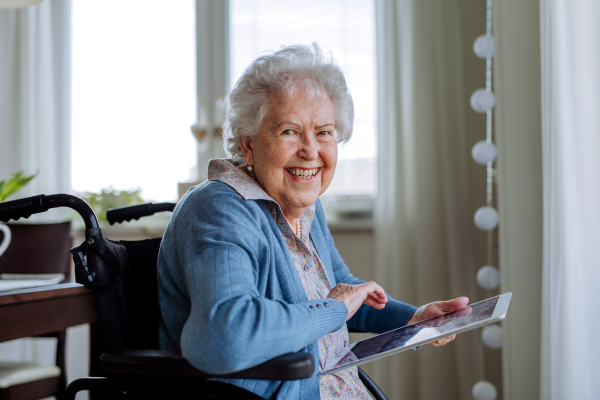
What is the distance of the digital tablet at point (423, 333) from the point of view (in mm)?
833

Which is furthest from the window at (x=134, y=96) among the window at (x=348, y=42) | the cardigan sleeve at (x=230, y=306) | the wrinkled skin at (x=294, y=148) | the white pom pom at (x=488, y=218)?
the cardigan sleeve at (x=230, y=306)

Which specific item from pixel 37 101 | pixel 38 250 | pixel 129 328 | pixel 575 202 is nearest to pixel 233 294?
pixel 129 328

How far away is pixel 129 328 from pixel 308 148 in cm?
53

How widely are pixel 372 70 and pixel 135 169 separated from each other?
61.5 inches

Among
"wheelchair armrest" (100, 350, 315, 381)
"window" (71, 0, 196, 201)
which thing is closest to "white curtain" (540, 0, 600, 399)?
"wheelchair armrest" (100, 350, 315, 381)

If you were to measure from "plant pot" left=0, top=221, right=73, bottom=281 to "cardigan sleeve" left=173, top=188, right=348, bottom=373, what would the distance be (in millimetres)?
1489

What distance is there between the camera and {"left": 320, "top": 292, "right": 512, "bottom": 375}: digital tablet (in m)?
0.83

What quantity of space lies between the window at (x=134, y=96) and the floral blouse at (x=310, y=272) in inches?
78.3

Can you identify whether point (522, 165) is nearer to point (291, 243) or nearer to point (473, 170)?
point (473, 170)

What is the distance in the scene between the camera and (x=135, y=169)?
317 cm

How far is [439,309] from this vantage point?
123cm

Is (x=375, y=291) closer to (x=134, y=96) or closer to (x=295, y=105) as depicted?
(x=295, y=105)

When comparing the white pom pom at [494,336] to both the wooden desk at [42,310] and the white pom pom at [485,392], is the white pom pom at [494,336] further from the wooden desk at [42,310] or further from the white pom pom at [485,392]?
the wooden desk at [42,310]

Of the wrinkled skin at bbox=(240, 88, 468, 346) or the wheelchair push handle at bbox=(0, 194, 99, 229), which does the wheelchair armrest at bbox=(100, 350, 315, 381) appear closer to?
the wheelchair push handle at bbox=(0, 194, 99, 229)
